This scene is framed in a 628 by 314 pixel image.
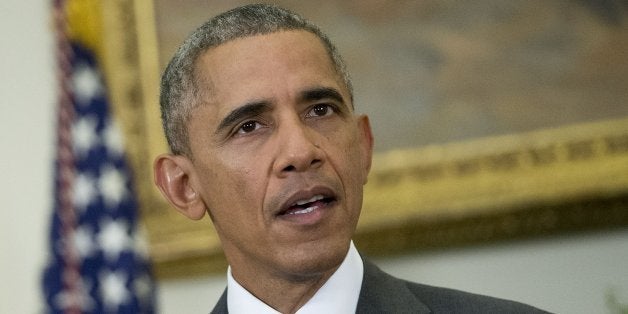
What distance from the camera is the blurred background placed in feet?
11.6

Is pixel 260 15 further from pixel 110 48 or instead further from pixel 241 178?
pixel 110 48

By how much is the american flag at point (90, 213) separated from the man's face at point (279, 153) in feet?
5.38

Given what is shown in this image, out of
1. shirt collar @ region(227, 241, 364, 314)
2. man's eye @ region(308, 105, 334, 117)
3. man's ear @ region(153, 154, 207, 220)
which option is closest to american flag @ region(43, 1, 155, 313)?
man's ear @ region(153, 154, 207, 220)

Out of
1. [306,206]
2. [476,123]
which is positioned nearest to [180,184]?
[306,206]

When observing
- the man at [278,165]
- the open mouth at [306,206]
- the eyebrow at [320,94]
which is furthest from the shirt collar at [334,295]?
the eyebrow at [320,94]

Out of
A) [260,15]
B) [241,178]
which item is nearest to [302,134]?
[241,178]

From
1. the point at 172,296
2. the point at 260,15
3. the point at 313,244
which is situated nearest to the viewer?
the point at 313,244

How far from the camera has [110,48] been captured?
4020 mm

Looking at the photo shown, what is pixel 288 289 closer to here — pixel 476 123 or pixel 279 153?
pixel 279 153

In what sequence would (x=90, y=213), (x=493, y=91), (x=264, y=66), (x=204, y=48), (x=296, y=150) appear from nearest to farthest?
(x=296, y=150) < (x=264, y=66) < (x=204, y=48) < (x=493, y=91) < (x=90, y=213)

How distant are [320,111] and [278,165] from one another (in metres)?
0.18

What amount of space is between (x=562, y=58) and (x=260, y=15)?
1726 mm

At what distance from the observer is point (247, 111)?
6.77 feet

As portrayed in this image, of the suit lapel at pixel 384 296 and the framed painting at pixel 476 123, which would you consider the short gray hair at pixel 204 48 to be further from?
the framed painting at pixel 476 123
